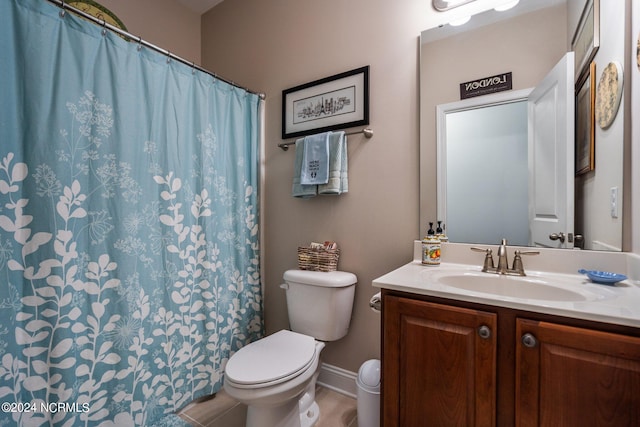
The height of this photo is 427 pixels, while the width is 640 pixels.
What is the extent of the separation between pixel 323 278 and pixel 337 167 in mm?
629

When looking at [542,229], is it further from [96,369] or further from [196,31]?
[196,31]

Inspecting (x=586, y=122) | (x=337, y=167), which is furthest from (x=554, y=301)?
(x=337, y=167)

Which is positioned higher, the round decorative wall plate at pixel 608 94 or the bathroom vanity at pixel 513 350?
the round decorative wall plate at pixel 608 94

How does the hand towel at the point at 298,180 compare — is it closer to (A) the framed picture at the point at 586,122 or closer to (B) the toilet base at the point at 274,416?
(B) the toilet base at the point at 274,416

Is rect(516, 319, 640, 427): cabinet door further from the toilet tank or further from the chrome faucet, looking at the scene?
the toilet tank

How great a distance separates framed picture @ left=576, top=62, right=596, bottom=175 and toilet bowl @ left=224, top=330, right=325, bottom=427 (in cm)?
139

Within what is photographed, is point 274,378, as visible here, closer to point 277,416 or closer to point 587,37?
point 277,416

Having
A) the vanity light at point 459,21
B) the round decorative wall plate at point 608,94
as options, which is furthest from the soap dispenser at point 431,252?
the vanity light at point 459,21

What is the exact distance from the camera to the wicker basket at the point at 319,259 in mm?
1625

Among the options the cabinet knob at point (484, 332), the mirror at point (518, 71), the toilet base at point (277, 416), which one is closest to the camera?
the cabinet knob at point (484, 332)

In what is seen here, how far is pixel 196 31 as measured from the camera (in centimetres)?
242

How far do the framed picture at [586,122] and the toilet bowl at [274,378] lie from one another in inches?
54.9

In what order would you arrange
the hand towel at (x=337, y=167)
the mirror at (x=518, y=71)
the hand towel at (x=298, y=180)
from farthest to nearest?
1. the hand towel at (x=298, y=180)
2. the hand towel at (x=337, y=167)
3. the mirror at (x=518, y=71)

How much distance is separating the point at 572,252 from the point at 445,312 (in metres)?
0.67
